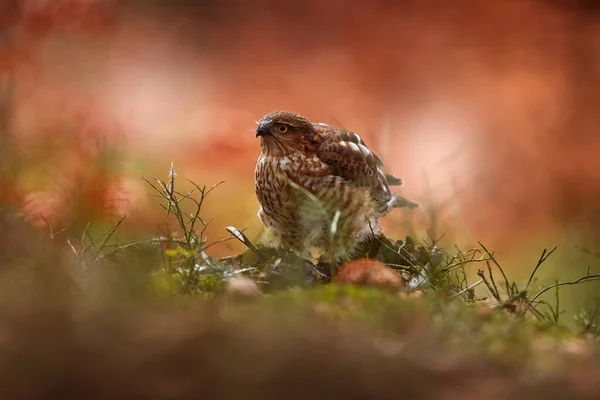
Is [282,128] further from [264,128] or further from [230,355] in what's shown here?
[230,355]

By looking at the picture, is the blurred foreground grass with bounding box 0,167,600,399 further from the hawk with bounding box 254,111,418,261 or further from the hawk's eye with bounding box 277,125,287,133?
the hawk's eye with bounding box 277,125,287,133

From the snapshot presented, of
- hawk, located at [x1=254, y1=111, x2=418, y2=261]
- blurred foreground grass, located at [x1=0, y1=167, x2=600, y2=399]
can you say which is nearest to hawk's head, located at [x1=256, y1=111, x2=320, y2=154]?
hawk, located at [x1=254, y1=111, x2=418, y2=261]

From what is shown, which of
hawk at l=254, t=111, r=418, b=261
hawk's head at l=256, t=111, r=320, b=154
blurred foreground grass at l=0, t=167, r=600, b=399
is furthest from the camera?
hawk's head at l=256, t=111, r=320, b=154

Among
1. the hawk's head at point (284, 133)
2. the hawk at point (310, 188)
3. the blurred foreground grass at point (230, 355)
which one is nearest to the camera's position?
the blurred foreground grass at point (230, 355)

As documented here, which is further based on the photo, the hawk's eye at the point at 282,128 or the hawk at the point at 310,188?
the hawk's eye at the point at 282,128

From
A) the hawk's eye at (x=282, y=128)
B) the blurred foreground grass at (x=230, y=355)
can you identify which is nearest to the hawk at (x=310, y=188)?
the hawk's eye at (x=282, y=128)

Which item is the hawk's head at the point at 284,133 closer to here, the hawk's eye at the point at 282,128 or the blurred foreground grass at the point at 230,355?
the hawk's eye at the point at 282,128

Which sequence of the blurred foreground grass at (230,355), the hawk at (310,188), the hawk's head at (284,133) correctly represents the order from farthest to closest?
1. the hawk's head at (284,133)
2. the hawk at (310,188)
3. the blurred foreground grass at (230,355)

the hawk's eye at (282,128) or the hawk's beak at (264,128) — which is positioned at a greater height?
the hawk's eye at (282,128)
